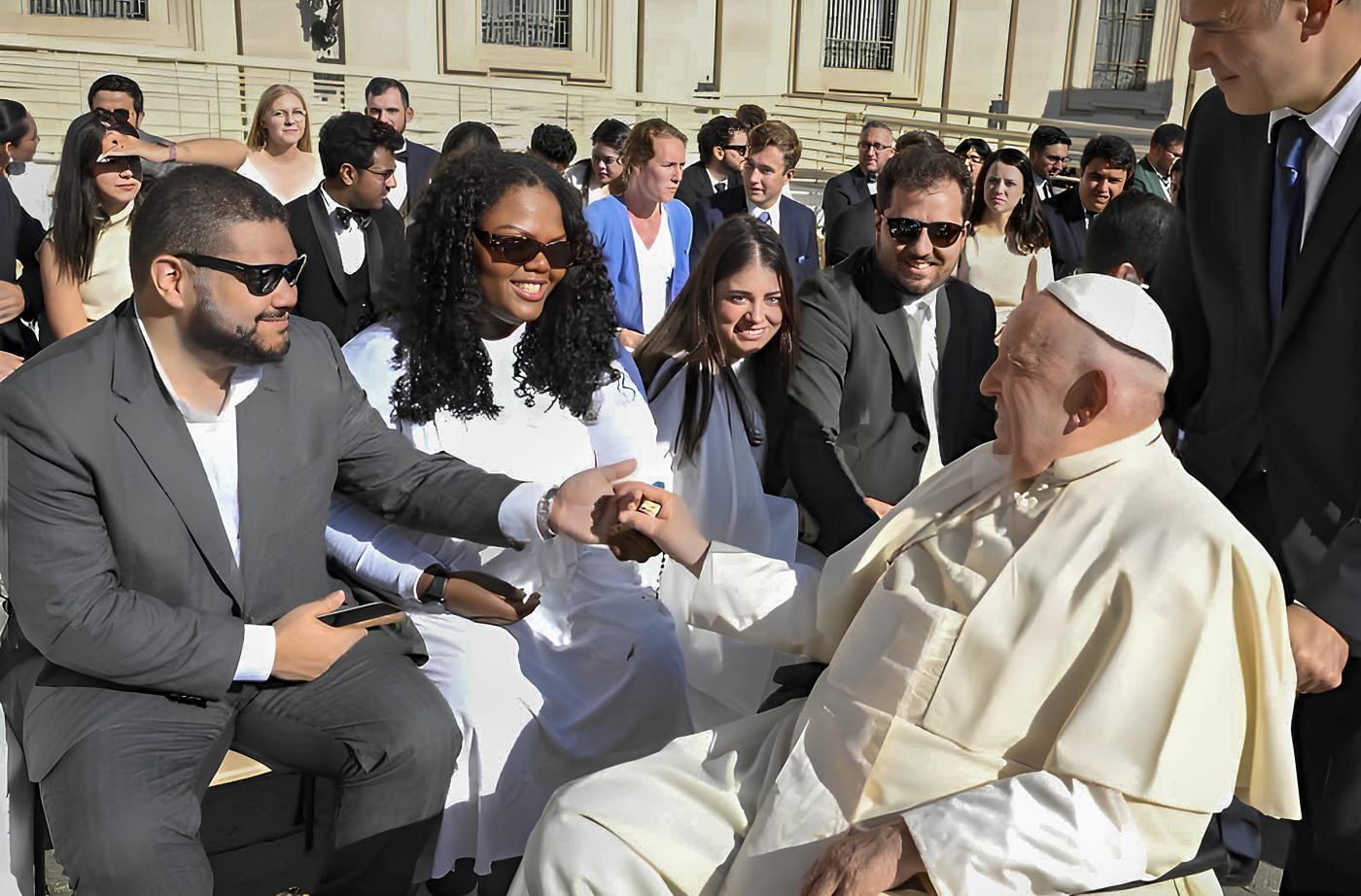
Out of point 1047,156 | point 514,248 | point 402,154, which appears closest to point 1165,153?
point 1047,156

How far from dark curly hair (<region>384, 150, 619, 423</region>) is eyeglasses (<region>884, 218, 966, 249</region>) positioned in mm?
1011

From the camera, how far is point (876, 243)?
4066mm

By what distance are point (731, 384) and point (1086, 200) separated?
4.74 m

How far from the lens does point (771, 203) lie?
7.69 meters

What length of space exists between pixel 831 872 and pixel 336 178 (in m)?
4.52

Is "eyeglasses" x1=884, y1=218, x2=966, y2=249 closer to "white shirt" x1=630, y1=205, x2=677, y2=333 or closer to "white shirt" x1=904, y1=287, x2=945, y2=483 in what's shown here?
"white shirt" x1=904, y1=287, x2=945, y2=483

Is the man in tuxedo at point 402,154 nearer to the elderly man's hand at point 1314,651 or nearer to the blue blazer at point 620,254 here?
the blue blazer at point 620,254

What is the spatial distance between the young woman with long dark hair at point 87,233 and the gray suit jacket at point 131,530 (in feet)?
9.15

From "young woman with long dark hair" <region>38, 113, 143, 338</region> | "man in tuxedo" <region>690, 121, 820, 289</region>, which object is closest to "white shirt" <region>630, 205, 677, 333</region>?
"man in tuxedo" <region>690, 121, 820, 289</region>

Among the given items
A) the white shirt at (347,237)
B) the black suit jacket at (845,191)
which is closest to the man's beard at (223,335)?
the white shirt at (347,237)

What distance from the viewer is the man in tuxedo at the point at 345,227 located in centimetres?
557

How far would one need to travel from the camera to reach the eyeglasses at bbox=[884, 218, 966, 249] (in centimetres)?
387

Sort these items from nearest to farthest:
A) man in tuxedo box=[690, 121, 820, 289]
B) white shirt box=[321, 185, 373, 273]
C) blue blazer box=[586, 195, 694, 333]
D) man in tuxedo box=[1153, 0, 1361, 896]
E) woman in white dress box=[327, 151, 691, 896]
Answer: man in tuxedo box=[1153, 0, 1361, 896] → woman in white dress box=[327, 151, 691, 896] → white shirt box=[321, 185, 373, 273] → blue blazer box=[586, 195, 694, 333] → man in tuxedo box=[690, 121, 820, 289]

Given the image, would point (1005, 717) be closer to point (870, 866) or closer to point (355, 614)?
point (870, 866)
